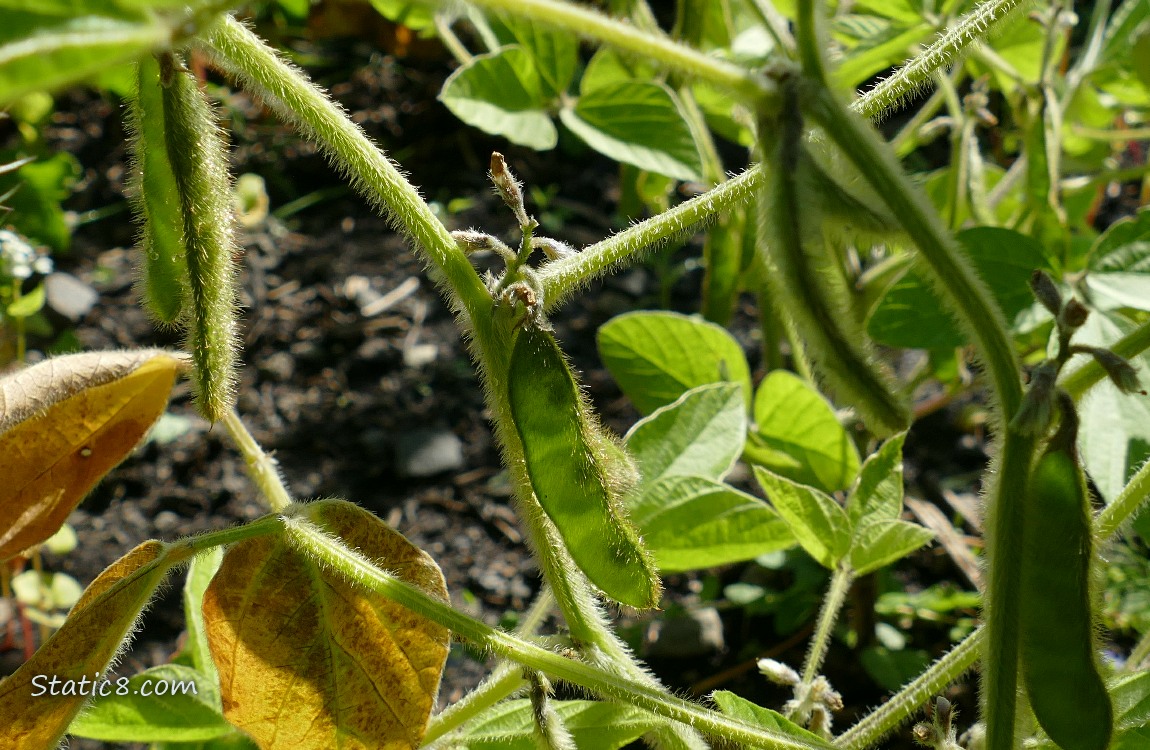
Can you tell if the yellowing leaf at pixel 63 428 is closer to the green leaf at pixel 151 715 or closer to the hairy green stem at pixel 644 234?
the green leaf at pixel 151 715

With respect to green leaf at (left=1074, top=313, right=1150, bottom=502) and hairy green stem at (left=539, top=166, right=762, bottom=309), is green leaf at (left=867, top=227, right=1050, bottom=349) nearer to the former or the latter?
green leaf at (left=1074, top=313, right=1150, bottom=502)

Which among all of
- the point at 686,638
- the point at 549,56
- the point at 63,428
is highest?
the point at 549,56

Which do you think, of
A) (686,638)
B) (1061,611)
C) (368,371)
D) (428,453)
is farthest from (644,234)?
(368,371)

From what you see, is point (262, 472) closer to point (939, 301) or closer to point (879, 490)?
point (879, 490)

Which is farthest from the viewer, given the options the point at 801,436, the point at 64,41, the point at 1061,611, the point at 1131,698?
→ the point at 801,436

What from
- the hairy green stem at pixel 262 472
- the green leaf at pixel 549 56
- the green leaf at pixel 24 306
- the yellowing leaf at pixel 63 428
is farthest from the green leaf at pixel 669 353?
the green leaf at pixel 24 306

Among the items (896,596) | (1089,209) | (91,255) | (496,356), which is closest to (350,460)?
(91,255)

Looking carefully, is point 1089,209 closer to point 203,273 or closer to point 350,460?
point 350,460
